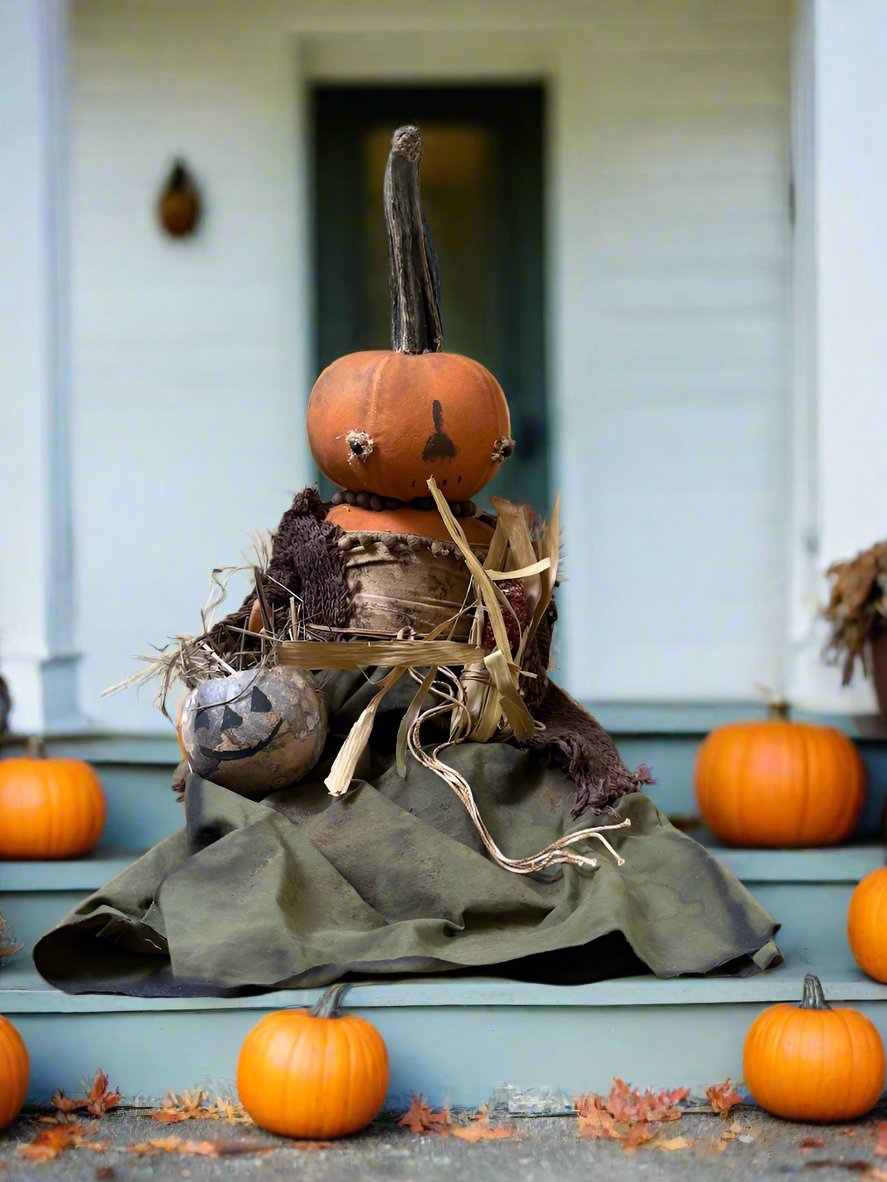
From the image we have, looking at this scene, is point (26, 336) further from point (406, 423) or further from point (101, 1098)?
point (101, 1098)

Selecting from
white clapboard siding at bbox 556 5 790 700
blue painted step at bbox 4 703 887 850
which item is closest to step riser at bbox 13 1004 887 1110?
blue painted step at bbox 4 703 887 850

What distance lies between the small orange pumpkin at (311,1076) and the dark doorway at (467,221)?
3117 mm

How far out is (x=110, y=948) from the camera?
2.56 metres

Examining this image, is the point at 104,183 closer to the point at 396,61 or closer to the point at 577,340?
the point at 396,61

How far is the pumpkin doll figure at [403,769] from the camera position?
2.44 metres

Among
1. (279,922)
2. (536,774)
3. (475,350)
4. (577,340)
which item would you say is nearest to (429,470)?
(536,774)

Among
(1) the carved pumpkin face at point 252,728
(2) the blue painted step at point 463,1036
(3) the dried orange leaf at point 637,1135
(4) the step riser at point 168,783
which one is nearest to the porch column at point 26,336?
A: (4) the step riser at point 168,783

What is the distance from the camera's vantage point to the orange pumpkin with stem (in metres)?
3.15

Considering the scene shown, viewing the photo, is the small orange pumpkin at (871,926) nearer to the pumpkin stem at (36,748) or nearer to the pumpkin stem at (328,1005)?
the pumpkin stem at (328,1005)

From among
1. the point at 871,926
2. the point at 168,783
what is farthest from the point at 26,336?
the point at 871,926

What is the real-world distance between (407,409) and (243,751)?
789 millimetres

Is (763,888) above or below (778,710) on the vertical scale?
below

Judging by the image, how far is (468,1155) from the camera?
7.01 feet

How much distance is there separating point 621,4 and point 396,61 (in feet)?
2.67
